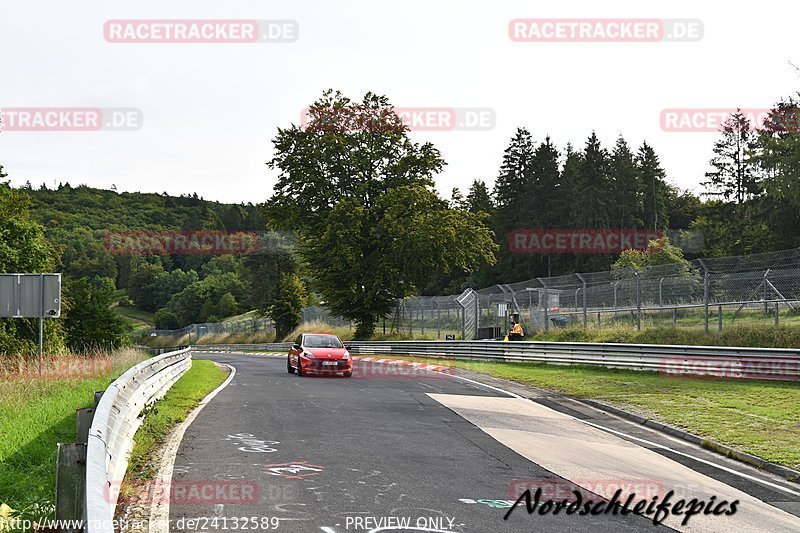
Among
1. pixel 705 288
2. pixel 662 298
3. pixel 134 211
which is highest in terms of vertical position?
pixel 134 211

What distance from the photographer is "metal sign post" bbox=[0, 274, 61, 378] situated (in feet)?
61.9

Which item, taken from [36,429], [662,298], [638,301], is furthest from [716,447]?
[638,301]

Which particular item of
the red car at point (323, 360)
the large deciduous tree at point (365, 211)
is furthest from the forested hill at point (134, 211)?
the red car at point (323, 360)

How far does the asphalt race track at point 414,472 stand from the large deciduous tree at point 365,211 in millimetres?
28392

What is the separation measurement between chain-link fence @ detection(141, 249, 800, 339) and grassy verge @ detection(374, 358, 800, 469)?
278 cm

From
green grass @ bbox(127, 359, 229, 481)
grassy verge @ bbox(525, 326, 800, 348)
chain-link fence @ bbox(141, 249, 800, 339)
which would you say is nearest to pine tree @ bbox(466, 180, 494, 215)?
chain-link fence @ bbox(141, 249, 800, 339)

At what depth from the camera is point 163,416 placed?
1238cm

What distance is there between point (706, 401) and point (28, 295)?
15560mm

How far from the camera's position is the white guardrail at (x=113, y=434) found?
12.1 ft

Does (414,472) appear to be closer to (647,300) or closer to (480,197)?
(647,300)

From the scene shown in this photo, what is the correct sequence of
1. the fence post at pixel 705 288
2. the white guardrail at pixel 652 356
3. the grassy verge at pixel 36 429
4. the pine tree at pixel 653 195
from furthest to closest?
the pine tree at pixel 653 195 → the fence post at pixel 705 288 → the white guardrail at pixel 652 356 → the grassy verge at pixel 36 429

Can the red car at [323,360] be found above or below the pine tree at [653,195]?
below

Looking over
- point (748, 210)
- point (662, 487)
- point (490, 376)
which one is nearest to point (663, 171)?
point (748, 210)

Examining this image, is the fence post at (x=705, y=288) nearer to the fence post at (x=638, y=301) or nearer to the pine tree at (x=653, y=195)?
the fence post at (x=638, y=301)
